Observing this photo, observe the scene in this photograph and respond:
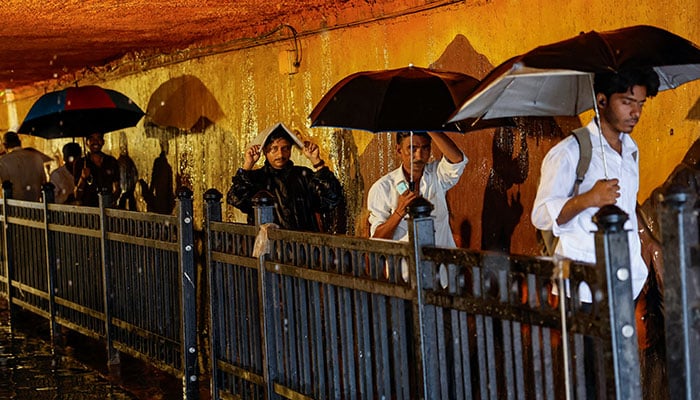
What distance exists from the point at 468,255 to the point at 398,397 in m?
1.06

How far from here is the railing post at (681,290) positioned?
145 inches

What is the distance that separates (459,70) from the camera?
8148mm

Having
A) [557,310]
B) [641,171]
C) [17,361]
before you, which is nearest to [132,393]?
[17,361]

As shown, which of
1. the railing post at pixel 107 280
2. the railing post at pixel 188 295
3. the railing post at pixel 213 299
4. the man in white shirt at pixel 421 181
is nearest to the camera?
the man in white shirt at pixel 421 181

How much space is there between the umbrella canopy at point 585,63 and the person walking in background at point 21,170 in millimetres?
9785

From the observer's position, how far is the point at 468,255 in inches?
181

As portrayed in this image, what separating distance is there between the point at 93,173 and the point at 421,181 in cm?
795

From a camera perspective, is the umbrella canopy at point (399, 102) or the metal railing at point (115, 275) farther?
the metal railing at point (115, 275)

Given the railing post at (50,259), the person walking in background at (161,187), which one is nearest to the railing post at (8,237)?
the railing post at (50,259)

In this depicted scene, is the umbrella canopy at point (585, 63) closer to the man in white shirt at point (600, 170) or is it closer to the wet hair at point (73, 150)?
the man in white shirt at point (600, 170)

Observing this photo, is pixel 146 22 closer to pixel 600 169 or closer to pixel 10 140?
pixel 10 140

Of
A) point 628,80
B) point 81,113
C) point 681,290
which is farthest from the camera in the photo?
point 81,113

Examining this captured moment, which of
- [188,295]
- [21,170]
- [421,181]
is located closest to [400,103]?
[421,181]

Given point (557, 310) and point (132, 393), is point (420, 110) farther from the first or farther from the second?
point (132, 393)
